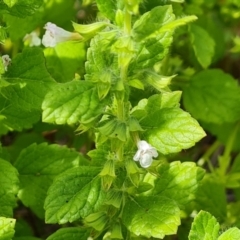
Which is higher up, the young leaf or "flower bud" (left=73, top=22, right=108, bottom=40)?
"flower bud" (left=73, top=22, right=108, bottom=40)

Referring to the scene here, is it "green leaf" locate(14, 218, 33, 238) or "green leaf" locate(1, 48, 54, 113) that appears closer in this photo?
"green leaf" locate(1, 48, 54, 113)

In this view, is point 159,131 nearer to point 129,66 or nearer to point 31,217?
point 129,66

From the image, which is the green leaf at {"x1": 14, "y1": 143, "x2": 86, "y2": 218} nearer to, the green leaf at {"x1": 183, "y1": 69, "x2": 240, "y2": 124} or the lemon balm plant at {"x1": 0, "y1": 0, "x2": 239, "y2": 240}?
the lemon balm plant at {"x1": 0, "y1": 0, "x2": 239, "y2": 240}

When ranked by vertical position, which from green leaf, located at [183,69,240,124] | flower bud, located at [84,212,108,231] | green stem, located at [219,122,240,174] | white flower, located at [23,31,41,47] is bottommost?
green stem, located at [219,122,240,174]

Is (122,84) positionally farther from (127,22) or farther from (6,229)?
(6,229)

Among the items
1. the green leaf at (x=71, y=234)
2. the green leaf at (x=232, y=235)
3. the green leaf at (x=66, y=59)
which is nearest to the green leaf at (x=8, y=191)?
the green leaf at (x=71, y=234)

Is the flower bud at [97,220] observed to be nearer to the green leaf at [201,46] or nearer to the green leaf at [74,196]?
the green leaf at [74,196]

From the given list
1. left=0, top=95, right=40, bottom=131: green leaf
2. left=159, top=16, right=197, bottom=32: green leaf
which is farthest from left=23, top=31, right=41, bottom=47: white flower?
left=159, top=16, right=197, bottom=32: green leaf
